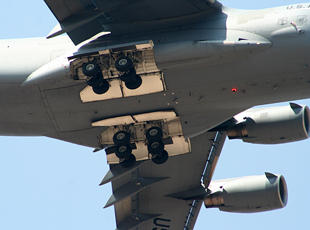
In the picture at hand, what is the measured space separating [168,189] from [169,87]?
688 centimetres

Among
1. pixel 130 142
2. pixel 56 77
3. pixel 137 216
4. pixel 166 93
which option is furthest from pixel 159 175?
pixel 56 77

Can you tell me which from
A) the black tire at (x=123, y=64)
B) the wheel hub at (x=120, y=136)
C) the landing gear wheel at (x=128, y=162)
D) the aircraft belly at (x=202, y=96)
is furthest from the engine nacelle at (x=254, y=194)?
the black tire at (x=123, y=64)

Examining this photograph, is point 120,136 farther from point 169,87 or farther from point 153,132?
point 169,87

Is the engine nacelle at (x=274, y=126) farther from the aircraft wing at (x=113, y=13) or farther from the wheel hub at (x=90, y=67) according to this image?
the wheel hub at (x=90, y=67)

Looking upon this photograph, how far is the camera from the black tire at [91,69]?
13.6 metres

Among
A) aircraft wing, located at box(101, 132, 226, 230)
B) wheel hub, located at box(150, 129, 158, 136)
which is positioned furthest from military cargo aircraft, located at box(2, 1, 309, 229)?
aircraft wing, located at box(101, 132, 226, 230)

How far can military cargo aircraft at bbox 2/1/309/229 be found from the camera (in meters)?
13.4

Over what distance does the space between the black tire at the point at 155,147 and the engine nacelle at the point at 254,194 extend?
4.08 metres

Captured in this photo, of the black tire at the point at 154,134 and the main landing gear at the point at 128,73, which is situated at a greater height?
the main landing gear at the point at 128,73

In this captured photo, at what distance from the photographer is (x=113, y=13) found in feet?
46.6

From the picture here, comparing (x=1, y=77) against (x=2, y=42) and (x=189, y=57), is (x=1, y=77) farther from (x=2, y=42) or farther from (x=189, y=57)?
(x=189, y=57)

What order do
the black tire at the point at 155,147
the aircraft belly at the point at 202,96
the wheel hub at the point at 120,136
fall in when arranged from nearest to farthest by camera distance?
the aircraft belly at the point at 202,96 < the wheel hub at the point at 120,136 < the black tire at the point at 155,147

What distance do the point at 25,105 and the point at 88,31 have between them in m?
3.13

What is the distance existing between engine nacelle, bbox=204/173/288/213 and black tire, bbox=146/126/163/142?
14.5 feet
